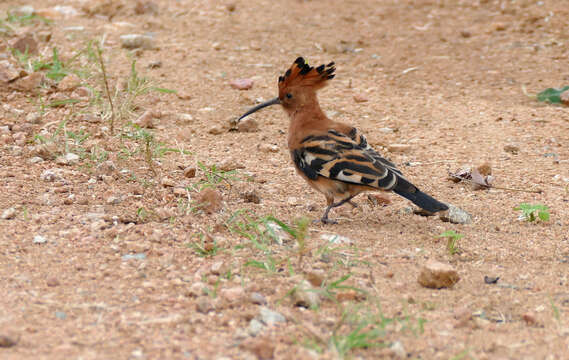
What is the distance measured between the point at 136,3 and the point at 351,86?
11.6 ft

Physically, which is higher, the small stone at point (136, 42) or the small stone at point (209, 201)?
the small stone at point (209, 201)

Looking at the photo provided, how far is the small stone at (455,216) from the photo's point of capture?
4484 mm

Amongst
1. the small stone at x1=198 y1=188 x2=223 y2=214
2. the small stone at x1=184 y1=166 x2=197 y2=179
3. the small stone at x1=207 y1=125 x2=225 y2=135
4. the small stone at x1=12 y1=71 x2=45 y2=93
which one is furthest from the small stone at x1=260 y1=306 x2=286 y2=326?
the small stone at x1=12 y1=71 x2=45 y2=93

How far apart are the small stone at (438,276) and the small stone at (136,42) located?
520cm

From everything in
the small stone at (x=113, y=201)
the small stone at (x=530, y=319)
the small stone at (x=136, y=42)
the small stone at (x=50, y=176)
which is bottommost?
the small stone at (x=136, y=42)

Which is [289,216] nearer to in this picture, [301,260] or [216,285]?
[301,260]

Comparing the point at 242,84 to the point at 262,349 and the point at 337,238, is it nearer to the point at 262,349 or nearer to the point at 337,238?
the point at 337,238

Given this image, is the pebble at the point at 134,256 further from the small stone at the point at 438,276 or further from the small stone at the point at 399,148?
the small stone at the point at 399,148

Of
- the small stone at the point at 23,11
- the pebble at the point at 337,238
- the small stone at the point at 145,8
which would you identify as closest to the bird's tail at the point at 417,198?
the pebble at the point at 337,238

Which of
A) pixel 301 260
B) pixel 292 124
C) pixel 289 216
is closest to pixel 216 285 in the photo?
pixel 301 260

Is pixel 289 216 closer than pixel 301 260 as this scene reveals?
No

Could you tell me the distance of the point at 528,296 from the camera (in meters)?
3.46

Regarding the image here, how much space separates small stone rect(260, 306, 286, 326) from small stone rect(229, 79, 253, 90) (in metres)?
4.08

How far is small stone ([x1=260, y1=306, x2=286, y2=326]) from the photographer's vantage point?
10.0ft
